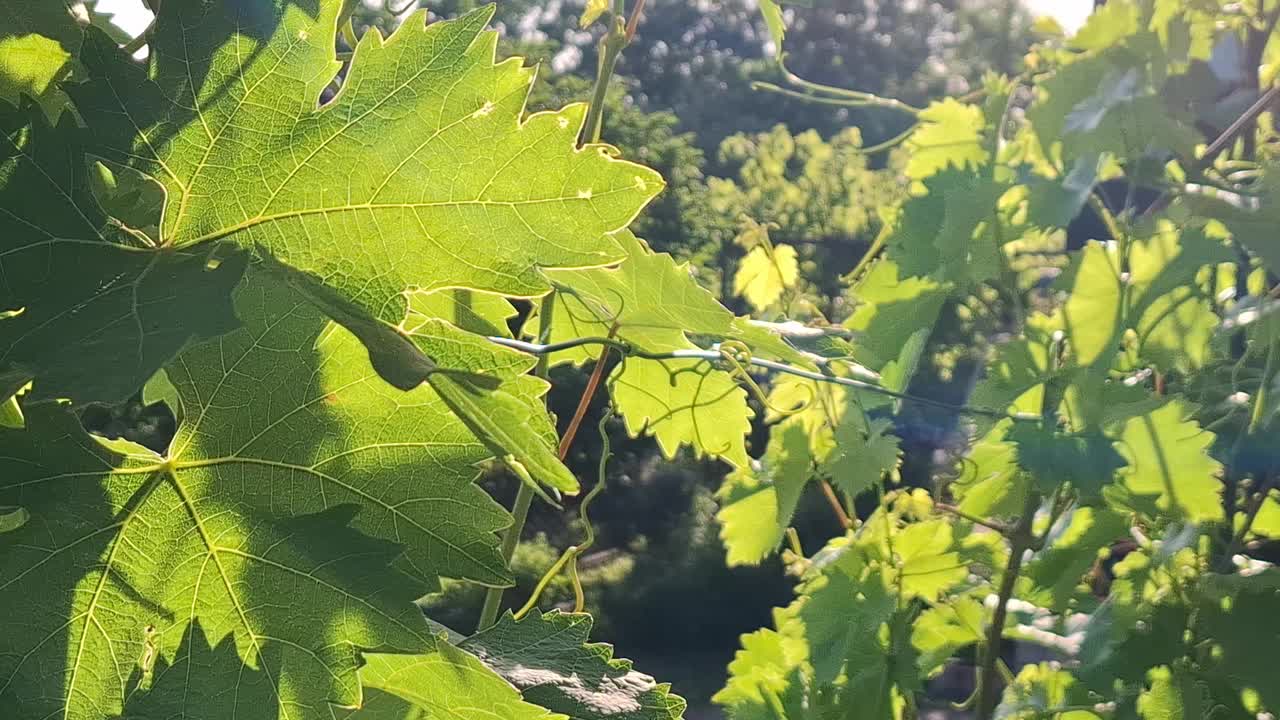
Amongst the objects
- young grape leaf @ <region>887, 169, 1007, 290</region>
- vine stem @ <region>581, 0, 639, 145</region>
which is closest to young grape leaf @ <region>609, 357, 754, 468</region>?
vine stem @ <region>581, 0, 639, 145</region>

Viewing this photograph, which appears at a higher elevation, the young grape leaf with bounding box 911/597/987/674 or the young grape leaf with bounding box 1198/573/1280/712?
the young grape leaf with bounding box 1198/573/1280/712

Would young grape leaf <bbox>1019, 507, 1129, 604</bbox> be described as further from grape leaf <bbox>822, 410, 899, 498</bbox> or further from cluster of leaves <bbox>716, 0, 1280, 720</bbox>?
grape leaf <bbox>822, 410, 899, 498</bbox>

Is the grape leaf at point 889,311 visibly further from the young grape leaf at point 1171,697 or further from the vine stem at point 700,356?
the young grape leaf at point 1171,697

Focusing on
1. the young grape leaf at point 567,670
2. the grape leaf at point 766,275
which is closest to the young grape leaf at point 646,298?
the young grape leaf at point 567,670

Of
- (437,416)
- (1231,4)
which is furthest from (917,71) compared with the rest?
(437,416)

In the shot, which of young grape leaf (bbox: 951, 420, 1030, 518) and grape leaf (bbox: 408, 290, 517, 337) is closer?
grape leaf (bbox: 408, 290, 517, 337)

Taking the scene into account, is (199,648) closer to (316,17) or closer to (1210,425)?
(316,17)

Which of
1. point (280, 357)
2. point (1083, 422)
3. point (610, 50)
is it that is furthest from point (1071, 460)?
point (280, 357)
